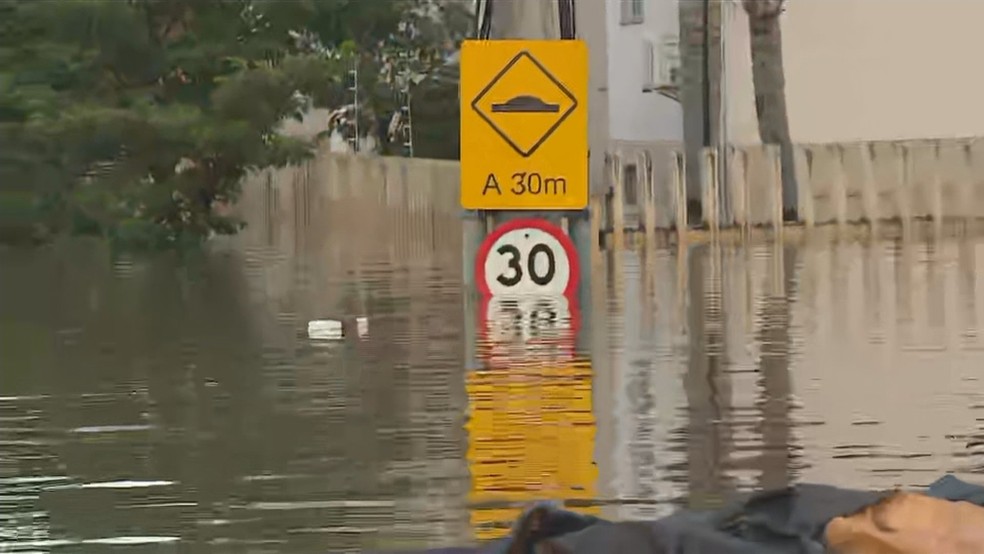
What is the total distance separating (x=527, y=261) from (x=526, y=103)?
12.3 inches

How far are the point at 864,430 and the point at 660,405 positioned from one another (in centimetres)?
32

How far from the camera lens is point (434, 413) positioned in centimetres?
203

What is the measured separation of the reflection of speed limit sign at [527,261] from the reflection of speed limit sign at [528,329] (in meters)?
0.02

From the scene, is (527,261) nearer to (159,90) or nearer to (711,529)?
(711,529)

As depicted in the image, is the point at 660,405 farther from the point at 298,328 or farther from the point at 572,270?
the point at 298,328

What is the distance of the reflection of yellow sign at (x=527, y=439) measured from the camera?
1542 millimetres

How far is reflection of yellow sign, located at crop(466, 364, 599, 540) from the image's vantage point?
5.06 ft

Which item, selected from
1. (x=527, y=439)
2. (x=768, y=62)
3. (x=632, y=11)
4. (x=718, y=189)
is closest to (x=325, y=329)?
(x=527, y=439)

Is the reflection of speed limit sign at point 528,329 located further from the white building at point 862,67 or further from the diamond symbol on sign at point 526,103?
the white building at point 862,67

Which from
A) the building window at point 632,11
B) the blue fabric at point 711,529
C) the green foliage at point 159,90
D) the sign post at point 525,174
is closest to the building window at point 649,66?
the building window at point 632,11

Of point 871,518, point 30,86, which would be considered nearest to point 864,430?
point 871,518

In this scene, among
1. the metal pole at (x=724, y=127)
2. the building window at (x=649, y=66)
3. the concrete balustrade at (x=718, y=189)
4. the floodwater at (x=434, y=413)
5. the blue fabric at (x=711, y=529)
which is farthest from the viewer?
the concrete balustrade at (x=718, y=189)

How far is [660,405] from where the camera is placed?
2.09 metres

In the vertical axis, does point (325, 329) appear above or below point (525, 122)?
below
